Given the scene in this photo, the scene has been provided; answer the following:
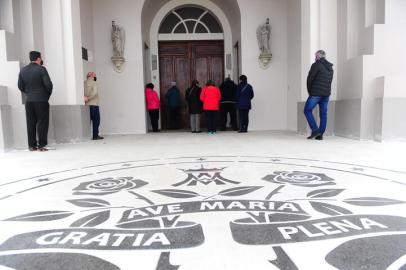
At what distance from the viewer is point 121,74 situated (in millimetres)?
10414

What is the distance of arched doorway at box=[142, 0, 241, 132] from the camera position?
38.2ft

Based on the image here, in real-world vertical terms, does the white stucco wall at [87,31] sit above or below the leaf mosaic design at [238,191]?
above

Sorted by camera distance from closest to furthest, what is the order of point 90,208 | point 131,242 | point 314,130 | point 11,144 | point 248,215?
point 131,242 < point 248,215 < point 90,208 < point 11,144 < point 314,130

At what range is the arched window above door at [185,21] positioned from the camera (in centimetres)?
1182

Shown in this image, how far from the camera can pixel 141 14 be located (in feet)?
34.2

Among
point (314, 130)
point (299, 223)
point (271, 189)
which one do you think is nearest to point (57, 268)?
point (299, 223)

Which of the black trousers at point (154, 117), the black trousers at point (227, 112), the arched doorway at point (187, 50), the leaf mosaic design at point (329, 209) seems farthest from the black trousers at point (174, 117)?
the leaf mosaic design at point (329, 209)

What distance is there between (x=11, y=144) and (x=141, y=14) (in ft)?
18.9

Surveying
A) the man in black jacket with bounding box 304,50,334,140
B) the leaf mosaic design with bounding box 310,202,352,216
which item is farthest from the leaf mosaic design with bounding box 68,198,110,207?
the man in black jacket with bounding box 304,50,334,140

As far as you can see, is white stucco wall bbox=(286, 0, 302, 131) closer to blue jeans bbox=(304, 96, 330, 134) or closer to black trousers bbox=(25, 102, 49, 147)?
blue jeans bbox=(304, 96, 330, 134)

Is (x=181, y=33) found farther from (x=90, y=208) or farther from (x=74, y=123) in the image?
(x=90, y=208)

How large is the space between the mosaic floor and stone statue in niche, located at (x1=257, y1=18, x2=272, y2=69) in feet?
22.4

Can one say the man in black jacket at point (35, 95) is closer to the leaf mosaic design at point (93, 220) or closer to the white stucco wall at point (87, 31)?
the white stucco wall at point (87, 31)

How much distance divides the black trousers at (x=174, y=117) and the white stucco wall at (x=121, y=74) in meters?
1.29
